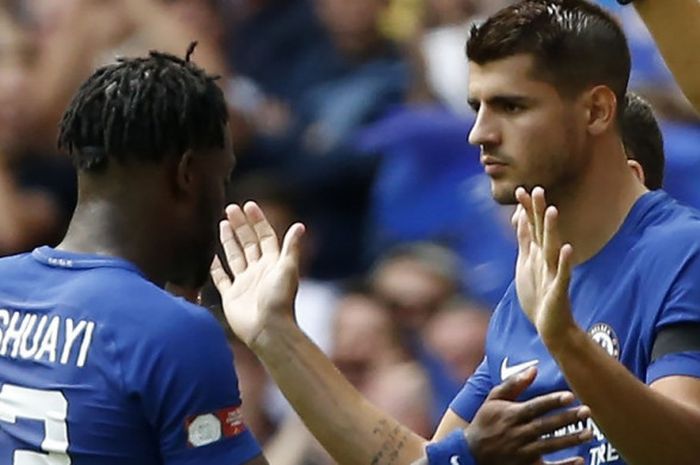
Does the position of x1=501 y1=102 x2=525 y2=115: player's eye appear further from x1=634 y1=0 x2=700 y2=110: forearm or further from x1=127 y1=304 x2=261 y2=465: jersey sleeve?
x1=127 y1=304 x2=261 y2=465: jersey sleeve

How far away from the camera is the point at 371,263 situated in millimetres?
6293

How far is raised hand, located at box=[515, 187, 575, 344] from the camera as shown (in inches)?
130

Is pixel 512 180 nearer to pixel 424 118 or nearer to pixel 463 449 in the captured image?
pixel 463 449

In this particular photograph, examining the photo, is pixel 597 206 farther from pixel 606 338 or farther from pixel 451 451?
pixel 451 451

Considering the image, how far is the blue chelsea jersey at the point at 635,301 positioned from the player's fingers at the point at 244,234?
567 millimetres

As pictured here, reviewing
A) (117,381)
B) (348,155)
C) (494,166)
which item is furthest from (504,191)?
(348,155)

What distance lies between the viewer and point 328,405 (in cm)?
379


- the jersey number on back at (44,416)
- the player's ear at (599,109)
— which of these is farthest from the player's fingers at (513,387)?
the jersey number on back at (44,416)

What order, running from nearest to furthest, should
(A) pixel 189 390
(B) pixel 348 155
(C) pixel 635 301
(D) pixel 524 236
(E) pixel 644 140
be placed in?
1. (A) pixel 189 390
2. (D) pixel 524 236
3. (C) pixel 635 301
4. (E) pixel 644 140
5. (B) pixel 348 155

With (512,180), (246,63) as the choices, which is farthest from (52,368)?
(246,63)

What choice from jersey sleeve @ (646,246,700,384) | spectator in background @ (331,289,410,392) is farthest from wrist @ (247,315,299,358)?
spectator in background @ (331,289,410,392)

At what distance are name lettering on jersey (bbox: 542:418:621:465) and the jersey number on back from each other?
3.09 ft

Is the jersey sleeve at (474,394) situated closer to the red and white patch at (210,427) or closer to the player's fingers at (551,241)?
the player's fingers at (551,241)

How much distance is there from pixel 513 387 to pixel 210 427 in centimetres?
59
